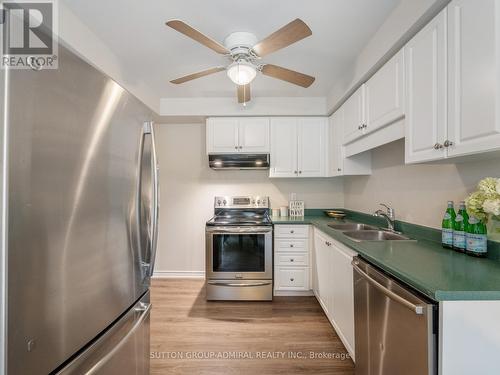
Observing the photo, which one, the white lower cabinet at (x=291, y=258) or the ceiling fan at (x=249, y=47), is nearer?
the ceiling fan at (x=249, y=47)

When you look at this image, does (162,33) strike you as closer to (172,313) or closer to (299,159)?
(299,159)

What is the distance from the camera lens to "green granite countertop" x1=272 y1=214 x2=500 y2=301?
88 cm

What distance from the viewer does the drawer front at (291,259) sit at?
2.79 m

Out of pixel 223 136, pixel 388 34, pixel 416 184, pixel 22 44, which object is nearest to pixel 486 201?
pixel 416 184

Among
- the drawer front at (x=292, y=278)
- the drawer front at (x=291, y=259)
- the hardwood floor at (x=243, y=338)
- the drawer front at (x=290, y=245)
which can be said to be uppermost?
the drawer front at (x=290, y=245)

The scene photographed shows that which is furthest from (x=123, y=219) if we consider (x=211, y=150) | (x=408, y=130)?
(x=211, y=150)

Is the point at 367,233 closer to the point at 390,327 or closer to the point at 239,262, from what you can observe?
the point at 390,327

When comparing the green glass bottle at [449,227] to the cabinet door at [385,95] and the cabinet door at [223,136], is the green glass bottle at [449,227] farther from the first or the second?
the cabinet door at [223,136]

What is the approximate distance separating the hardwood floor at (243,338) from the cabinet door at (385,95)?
183 centimetres

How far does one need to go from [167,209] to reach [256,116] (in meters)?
1.85

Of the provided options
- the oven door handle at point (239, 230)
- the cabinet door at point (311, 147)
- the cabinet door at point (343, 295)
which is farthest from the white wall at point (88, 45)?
the cabinet door at point (343, 295)

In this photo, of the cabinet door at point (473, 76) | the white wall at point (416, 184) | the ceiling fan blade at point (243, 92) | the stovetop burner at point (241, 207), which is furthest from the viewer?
the stovetop burner at point (241, 207)

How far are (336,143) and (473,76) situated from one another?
5.84 feet

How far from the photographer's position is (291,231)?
9.23 ft
